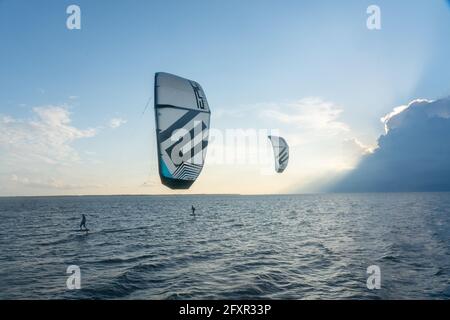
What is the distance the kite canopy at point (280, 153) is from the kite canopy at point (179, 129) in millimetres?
20436

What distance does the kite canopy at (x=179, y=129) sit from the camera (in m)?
5.94

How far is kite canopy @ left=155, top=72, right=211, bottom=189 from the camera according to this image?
5.94 meters

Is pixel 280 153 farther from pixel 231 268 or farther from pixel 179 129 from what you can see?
pixel 179 129

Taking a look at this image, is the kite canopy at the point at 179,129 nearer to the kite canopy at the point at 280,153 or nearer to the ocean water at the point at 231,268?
the ocean water at the point at 231,268

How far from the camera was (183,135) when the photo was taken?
627 cm

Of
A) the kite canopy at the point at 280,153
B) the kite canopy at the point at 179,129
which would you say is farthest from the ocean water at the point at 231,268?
the kite canopy at the point at 179,129

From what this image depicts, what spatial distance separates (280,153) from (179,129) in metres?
22.2

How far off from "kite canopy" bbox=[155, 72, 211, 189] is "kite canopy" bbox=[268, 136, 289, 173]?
20.4 m

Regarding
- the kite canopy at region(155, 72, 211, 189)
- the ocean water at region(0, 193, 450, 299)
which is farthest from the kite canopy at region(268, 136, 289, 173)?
the kite canopy at region(155, 72, 211, 189)

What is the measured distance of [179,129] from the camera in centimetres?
617

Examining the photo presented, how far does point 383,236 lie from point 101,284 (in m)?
30.0

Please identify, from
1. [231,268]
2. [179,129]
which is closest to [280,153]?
[231,268]
